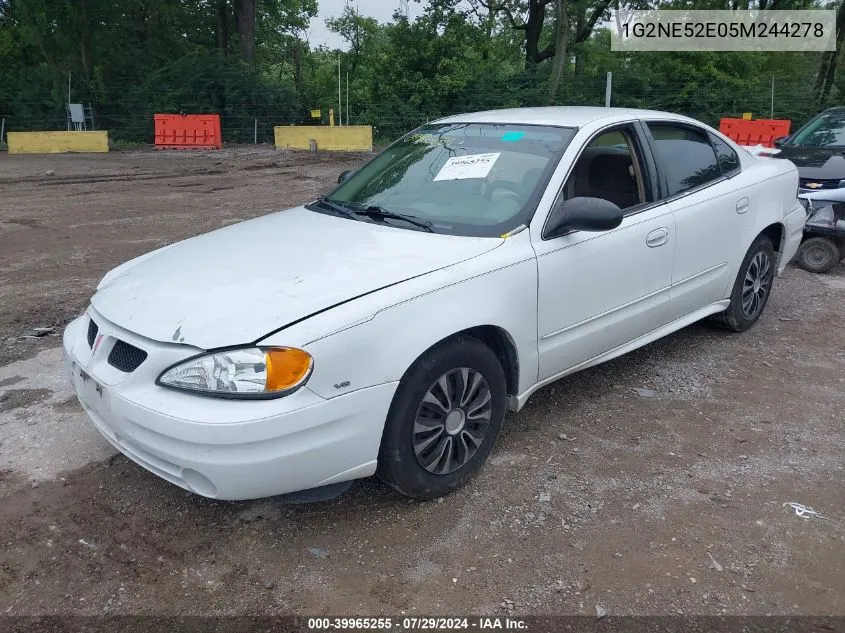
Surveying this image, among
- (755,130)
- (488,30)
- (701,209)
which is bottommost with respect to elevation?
(701,209)

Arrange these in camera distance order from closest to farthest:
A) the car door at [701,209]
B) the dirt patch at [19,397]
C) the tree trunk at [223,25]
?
the dirt patch at [19,397] < the car door at [701,209] < the tree trunk at [223,25]

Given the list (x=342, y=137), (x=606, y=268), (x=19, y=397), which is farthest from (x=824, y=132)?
(x=342, y=137)

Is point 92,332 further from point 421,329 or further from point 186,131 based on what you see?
point 186,131

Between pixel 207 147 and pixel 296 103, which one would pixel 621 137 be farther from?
pixel 296 103

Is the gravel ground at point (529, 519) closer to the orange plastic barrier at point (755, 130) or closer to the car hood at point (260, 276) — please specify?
the car hood at point (260, 276)

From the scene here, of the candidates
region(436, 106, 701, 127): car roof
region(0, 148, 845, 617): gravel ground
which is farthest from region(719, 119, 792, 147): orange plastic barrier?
region(436, 106, 701, 127): car roof

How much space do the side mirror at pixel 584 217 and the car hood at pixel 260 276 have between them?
386 mm

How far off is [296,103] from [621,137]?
22.4 meters

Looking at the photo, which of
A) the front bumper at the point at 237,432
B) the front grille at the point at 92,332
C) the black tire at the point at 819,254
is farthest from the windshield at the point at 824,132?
the front grille at the point at 92,332

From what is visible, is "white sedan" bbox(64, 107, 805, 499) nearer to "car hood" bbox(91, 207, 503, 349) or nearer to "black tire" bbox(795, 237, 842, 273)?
"car hood" bbox(91, 207, 503, 349)

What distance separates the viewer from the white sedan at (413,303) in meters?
2.71

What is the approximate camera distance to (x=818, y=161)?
7.59m

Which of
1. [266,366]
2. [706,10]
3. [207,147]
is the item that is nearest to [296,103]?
[207,147]

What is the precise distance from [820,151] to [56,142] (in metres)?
19.7
